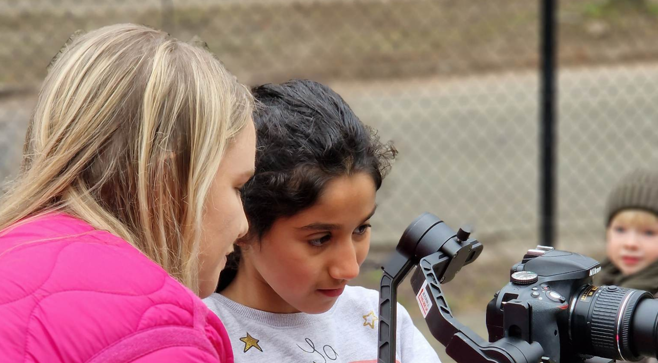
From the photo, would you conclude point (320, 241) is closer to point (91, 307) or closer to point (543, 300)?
point (543, 300)

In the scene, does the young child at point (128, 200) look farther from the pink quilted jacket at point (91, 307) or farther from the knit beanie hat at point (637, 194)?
the knit beanie hat at point (637, 194)

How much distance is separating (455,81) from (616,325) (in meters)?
6.81

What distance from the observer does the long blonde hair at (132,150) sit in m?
1.26

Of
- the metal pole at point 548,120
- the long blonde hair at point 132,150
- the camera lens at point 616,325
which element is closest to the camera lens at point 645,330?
the camera lens at point 616,325

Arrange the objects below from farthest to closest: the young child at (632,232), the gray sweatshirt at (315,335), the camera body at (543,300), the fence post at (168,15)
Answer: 1. the fence post at (168,15)
2. the young child at (632,232)
3. the gray sweatshirt at (315,335)
4. the camera body at (543,300)

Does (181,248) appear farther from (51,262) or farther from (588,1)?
(588,1)

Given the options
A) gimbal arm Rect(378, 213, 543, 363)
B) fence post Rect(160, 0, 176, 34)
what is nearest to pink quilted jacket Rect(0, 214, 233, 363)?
gimbal arm Rect(378, 213, 543, 363)

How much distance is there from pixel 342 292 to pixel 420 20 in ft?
24.6

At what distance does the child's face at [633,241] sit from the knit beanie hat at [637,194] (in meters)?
0.02

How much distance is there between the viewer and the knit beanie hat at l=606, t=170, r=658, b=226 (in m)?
2.74

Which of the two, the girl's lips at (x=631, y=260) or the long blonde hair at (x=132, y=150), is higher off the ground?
the long blonde hair at (x=132, y=150)

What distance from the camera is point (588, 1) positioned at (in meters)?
10.1

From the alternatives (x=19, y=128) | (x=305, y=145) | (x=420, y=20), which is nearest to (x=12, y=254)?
(x=305, y=145)

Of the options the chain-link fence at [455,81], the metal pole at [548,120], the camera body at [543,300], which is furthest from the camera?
the chain-link fence at [455,81]
